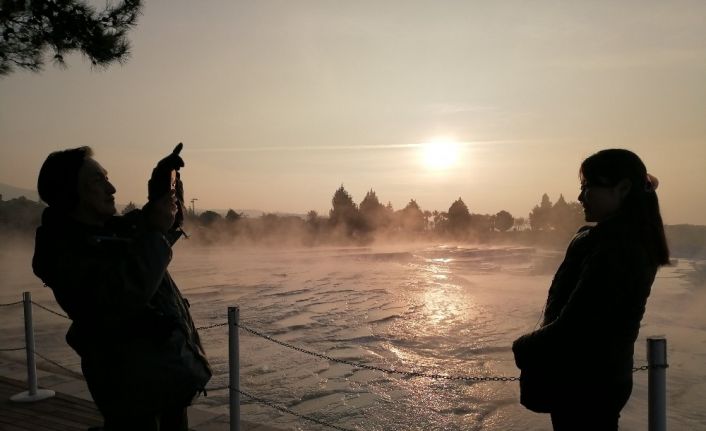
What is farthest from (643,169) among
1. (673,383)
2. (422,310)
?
(422,310)

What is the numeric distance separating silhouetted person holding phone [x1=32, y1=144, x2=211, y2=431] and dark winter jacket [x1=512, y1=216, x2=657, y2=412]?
54.7 inches

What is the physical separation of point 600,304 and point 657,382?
0.76 meters

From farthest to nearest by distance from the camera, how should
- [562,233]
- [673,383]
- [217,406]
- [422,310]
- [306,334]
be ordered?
1. [562,233]
2. [422,310]
3. [306,334]
4. [673,383]
5. [217,406]

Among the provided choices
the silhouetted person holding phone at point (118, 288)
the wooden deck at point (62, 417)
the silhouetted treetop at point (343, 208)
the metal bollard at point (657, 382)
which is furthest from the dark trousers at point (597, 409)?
the silhouetted treetop at point (343, 208)

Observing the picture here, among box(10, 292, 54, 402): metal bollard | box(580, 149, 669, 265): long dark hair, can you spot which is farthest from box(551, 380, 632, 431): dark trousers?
box(10, 292, 54, 402): metal bollard

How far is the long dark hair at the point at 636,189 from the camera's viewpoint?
1.96 metres

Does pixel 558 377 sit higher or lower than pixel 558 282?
lower

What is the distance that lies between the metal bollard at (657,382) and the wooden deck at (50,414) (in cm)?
408

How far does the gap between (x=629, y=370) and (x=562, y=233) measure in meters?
52.4

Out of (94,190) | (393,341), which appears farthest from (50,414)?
(393,341)

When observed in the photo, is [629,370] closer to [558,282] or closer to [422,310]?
[558,282]

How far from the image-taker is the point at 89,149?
77.9 inches

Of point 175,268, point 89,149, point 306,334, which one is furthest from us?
point 175,268

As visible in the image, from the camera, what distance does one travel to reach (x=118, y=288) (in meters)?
1.60
